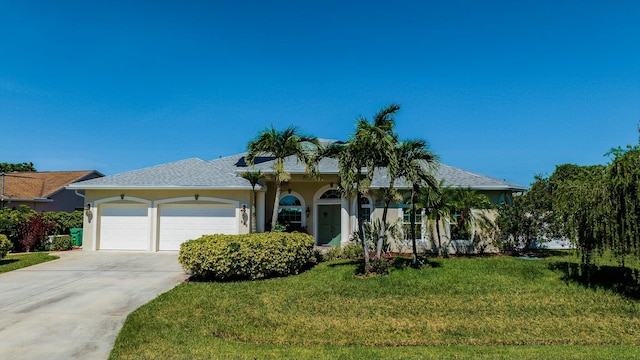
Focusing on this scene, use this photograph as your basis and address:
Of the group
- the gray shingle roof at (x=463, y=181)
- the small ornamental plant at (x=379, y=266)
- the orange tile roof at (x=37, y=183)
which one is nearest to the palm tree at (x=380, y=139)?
the small ornamental plant at (x=379, y=266)

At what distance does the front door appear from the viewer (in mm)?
18953

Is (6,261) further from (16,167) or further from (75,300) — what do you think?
(16,167)

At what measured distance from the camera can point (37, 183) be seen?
28281 mm

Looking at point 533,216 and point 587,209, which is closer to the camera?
point 587,209

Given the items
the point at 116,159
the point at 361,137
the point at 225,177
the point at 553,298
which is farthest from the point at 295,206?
the point at 116,159

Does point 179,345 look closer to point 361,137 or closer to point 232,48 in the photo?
point 361,137

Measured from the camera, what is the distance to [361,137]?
1061 cm

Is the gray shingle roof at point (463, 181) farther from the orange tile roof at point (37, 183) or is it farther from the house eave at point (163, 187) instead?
the orange tile roof at point (37, 183)

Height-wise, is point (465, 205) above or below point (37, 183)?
below

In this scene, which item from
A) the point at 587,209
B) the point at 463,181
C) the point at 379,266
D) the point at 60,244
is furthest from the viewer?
the point at 60,244

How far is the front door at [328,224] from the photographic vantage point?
1895 cm

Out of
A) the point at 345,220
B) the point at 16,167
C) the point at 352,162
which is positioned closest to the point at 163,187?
the point at 345,220

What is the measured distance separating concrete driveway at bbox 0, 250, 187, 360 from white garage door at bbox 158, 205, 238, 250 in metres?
1.76

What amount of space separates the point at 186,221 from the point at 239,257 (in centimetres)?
731
